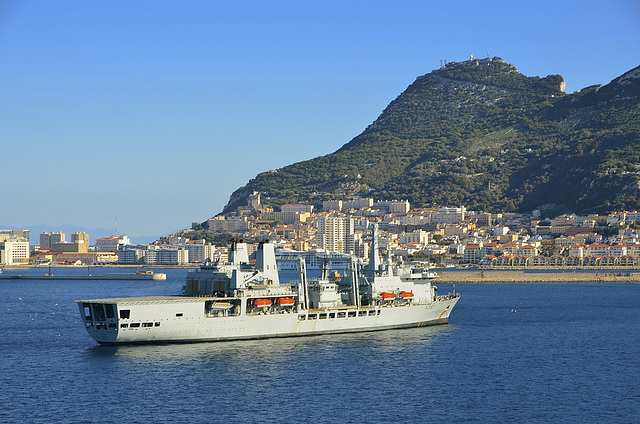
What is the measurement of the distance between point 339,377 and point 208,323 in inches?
375

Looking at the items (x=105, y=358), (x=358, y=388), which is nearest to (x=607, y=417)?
(x=358, y=388)

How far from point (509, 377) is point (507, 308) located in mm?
30431

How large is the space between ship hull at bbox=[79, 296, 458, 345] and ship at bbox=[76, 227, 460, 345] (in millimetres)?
47

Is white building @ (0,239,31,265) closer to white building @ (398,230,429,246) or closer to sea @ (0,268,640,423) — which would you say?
white building @ (398,230,429,246)

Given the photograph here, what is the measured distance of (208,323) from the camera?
145ft

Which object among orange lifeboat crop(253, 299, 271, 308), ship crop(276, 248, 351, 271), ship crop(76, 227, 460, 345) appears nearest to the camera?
ship crop(76, 227, 460, 345)

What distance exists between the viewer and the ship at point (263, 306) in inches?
1683

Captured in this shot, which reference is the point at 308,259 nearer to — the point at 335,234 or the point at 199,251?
the point at 335,234

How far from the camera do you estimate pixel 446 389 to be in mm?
35531

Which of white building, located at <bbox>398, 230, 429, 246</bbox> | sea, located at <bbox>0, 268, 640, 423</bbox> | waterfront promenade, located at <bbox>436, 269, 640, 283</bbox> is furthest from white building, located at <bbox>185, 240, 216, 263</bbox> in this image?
sea, located at <bbox>0, 268, 640, 423</bbox>

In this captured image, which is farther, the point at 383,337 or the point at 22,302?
the point at 22,302

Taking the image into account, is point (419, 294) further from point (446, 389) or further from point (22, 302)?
point (22, 302)

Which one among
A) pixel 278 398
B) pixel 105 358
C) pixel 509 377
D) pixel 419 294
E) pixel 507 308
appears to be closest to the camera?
pixel 278 398

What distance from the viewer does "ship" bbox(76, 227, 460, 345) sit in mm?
42750
